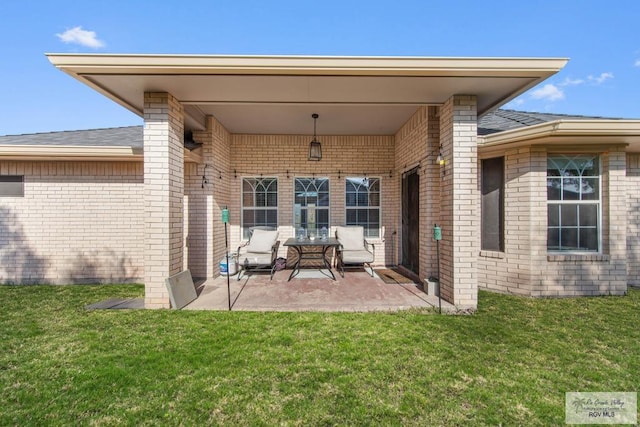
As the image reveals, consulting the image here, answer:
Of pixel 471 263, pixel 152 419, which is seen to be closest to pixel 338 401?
pixel 152 419

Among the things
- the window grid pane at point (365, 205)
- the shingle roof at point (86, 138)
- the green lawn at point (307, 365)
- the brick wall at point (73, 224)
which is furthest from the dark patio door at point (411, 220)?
the shingle roof at point (86, 138)

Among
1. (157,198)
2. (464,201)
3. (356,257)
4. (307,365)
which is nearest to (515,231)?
(464,201)

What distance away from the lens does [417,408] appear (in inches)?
72.2

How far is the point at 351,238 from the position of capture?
601cm

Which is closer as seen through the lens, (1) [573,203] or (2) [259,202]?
(1) [573,203]

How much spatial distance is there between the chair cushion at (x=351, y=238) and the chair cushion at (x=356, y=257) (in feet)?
1.38

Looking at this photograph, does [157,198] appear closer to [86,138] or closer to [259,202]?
[259,202]

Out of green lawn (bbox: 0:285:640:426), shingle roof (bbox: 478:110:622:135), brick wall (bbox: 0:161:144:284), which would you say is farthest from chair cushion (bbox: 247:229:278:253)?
shingle roof (bbox: 478:110:622:135)

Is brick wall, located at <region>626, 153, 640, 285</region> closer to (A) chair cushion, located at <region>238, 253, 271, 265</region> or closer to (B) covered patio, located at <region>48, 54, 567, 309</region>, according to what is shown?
(B) covered patio, located at <region>48, 54, 567, 309</region>

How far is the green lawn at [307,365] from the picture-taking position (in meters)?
1.80

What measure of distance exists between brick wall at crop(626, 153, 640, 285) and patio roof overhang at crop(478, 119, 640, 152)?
2.73 ft

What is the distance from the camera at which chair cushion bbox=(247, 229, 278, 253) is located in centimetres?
563

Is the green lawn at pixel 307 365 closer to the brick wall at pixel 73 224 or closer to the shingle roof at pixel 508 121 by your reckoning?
the brick wall at pixel 73 224

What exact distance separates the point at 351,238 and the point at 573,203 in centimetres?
389
